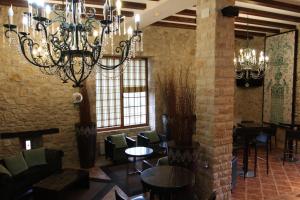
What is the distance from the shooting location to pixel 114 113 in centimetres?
721

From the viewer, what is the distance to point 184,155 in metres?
3.70

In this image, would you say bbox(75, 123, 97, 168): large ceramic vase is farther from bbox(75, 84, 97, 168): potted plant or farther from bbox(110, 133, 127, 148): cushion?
bbox(110, 133, 127, 148): cushion

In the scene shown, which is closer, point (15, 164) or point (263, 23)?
point (15, 164)

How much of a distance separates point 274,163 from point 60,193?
5074 millimetres

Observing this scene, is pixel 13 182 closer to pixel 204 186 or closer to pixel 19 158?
pixel 19 158

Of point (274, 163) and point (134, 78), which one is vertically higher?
point (134, 78)

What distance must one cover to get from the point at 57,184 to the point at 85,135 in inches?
71.1

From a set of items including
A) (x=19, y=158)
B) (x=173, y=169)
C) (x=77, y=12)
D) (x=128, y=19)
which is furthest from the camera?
(x=128, y=19)

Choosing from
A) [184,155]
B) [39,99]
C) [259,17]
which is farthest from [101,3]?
[259,17]

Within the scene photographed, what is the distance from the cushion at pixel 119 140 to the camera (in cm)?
643

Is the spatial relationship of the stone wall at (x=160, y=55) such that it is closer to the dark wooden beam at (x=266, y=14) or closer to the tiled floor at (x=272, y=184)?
the dark wooden beam at (x=266, y=14)

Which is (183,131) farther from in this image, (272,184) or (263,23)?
(263,23)

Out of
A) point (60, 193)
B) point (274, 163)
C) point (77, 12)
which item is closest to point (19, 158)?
point (60, 193)

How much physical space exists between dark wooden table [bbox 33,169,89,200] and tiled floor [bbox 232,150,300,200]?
277 centimetres
